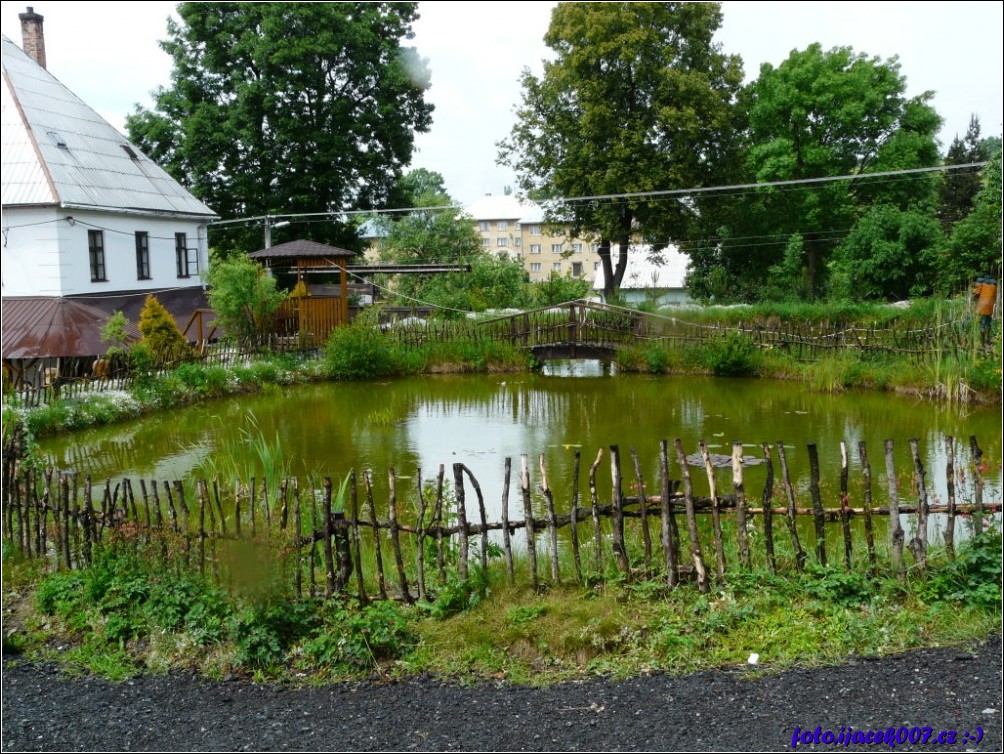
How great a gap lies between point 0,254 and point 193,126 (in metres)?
13.4

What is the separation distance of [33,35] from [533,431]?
50.1 feet

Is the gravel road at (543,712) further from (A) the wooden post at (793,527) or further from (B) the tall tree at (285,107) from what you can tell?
(B) the tall tree at (285,107)

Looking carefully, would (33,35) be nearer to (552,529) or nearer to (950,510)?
Answer: (552,529)

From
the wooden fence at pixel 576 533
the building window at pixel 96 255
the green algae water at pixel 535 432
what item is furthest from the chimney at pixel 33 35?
the wooden fence at pixel 576 533

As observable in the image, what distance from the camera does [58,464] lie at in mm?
11922

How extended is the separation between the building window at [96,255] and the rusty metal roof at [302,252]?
3480 mm

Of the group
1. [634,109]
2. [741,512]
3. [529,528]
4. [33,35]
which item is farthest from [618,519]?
[634,109]

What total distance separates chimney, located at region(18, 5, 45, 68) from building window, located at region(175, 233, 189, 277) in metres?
4.58

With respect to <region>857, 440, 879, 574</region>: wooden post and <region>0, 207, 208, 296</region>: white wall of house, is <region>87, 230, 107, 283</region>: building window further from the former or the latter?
<region>857, 440, 879, 574</region>: wooden post

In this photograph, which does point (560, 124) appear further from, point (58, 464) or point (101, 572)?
point (101, 572)

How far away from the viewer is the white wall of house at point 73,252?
1694 centimetres

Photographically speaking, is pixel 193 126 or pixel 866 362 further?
pixel 193 126

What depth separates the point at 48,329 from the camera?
14906 millimetres

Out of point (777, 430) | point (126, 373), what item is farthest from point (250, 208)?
point (777, 430)
